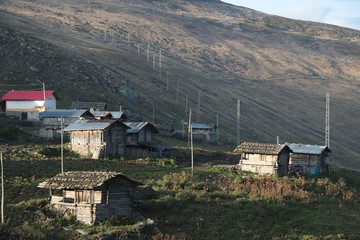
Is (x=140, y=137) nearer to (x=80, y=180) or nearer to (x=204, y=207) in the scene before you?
(x=204, y=207)

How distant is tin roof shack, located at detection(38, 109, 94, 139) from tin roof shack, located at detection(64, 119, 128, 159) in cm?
889

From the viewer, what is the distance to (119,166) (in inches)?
2158

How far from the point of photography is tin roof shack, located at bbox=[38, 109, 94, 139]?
7119cm

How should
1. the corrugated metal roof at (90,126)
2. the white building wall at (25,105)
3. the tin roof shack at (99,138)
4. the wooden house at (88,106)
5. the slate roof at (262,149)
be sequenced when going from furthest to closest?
the wooden house at (88,106) < the white building wall at (25,105) < the corrugated metal roof at (90,126) < the tin roof shack at (99,138) < the slate roof at (262,149)

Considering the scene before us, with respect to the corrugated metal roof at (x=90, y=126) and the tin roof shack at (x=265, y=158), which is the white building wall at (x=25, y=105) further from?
the tin roof shack at (x=265, y=158)

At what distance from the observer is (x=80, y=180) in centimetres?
3797

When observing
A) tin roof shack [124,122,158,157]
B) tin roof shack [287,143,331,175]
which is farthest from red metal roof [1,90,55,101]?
tin roof shack [287,143,331,175]

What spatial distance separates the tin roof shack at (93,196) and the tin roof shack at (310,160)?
2794 centimetres

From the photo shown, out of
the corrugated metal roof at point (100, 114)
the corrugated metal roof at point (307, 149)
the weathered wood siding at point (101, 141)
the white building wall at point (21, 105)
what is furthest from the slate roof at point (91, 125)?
the corrugated metal roof at point (307, 149)

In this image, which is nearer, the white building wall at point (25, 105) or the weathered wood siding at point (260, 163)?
the weathered wood siding at point (260, 163)

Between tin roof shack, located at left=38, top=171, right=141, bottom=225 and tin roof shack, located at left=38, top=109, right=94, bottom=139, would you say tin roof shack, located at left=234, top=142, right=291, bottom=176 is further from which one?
tin roof shack, located at left=38, top=109, right=94, bottom=139

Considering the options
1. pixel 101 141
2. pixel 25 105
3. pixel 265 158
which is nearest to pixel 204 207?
pixel 265 158

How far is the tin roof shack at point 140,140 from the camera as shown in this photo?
6488 cm

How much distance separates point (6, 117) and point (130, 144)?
19.4 meters
